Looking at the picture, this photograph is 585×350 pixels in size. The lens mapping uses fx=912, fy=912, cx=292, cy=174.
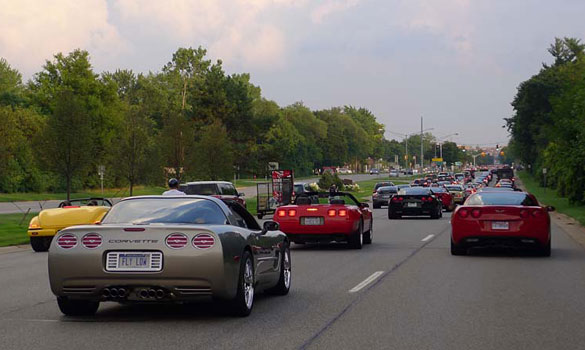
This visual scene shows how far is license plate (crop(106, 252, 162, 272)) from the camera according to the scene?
9.27 metres

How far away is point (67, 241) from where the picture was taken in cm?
957

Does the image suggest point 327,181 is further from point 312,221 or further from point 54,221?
point 312,221

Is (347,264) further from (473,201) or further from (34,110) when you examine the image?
(34,110)

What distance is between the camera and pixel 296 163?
540 feet

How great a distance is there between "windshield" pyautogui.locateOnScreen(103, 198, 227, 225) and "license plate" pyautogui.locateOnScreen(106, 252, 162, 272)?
0.68 metres

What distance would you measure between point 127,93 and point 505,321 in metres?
137

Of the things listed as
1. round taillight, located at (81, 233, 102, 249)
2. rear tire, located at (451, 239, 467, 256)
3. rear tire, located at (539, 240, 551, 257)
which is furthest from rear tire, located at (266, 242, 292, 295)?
rear tire, located at (539, 240, 551, 257)

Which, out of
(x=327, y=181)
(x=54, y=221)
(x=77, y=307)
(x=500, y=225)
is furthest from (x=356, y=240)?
(x=327, y=181)

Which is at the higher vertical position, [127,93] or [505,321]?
[127,93]

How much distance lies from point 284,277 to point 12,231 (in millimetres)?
17804

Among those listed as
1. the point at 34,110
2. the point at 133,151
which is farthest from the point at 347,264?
the point at 34,110

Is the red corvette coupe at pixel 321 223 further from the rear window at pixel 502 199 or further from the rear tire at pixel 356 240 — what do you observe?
the rear window at pixel 502 199

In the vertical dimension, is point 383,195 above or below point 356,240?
below

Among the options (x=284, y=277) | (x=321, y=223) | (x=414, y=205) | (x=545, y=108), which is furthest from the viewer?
(x=545, y=108)
